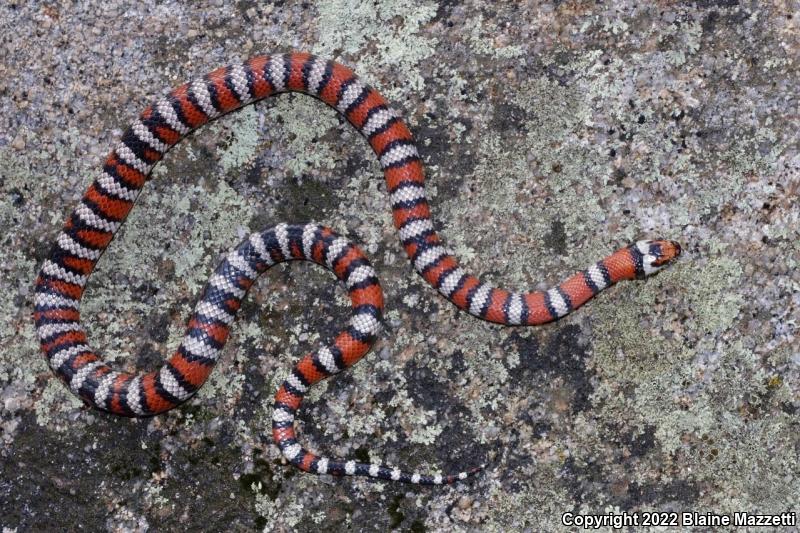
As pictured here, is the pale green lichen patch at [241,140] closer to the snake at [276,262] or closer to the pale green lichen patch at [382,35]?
the snake at [276,262]

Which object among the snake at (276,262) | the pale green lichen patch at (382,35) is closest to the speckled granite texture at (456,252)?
the pale green lichen patch at (382,35)

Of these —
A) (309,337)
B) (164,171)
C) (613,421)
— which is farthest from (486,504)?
(164,171)

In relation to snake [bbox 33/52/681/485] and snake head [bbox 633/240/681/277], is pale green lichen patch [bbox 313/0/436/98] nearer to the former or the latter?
snake [bbox 33/52/681/485]

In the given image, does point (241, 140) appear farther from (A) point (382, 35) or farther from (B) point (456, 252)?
(B) point (456, 252)

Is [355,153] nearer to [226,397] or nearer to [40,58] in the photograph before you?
[226,397]

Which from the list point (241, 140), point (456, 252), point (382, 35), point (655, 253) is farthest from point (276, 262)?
point (655, 253)

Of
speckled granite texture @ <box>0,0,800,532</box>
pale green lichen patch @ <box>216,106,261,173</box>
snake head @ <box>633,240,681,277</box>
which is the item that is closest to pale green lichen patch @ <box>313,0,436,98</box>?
speckled granite texture @ <box>0,0,800,532</box>

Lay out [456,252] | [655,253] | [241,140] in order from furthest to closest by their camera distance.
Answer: [241,140] < [456,252] < [655,253]
